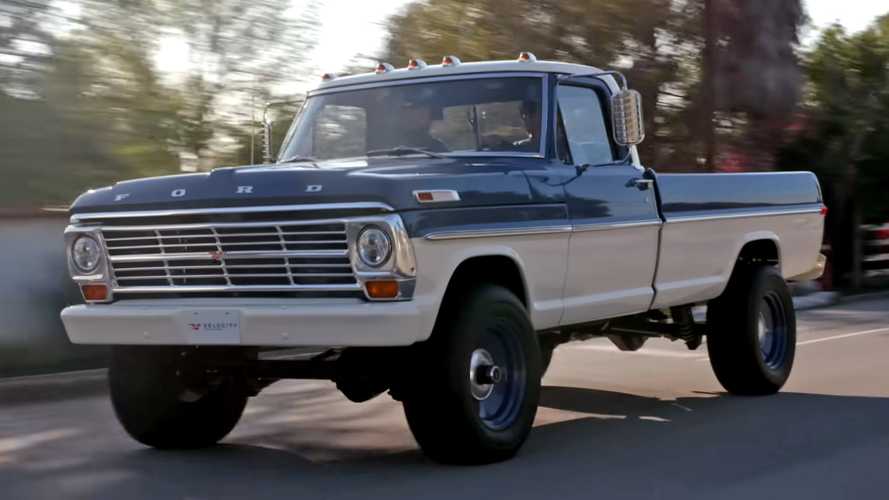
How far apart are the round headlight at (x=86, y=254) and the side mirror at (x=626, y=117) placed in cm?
305

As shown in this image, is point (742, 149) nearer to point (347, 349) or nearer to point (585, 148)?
point (585, 148)

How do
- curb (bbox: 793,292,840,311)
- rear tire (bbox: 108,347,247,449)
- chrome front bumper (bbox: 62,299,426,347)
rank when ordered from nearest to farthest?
chrome front bumper (bbox: 62,299,426,347) → rear tire (bbox: 108,347,247,449) → curb (bbox: 793,292,840,311)

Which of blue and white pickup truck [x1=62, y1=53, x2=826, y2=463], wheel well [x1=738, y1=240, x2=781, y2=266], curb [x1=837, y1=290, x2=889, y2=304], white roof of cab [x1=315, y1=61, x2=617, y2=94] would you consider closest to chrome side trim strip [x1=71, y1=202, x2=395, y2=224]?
blue and white pickup truck [x1=62, y1=53, x2=826, y2=463]

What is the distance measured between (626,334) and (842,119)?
14868mm

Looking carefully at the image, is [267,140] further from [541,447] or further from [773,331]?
[773,331]

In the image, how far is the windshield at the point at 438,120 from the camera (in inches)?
306

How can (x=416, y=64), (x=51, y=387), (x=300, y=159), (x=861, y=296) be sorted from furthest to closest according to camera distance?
(x=861, y=296) → (x=51, y=387) → (x=416, y=64) → (x=300, y=159)

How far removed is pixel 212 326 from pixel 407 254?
3.38ft

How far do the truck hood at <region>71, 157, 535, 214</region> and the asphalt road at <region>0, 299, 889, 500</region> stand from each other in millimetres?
1316

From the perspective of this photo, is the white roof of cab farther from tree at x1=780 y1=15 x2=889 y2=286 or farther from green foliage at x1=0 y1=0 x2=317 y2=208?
tree at x1=780 y1=15 x2=889 y2=286

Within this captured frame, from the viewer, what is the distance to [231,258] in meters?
6.65

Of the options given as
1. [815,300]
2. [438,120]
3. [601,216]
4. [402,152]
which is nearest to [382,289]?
[402,152]

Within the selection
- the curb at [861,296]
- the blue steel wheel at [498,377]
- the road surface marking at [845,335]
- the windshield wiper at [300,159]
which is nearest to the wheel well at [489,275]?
the blue steel wheel at [498,377]

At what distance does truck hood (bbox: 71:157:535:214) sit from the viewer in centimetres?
632
